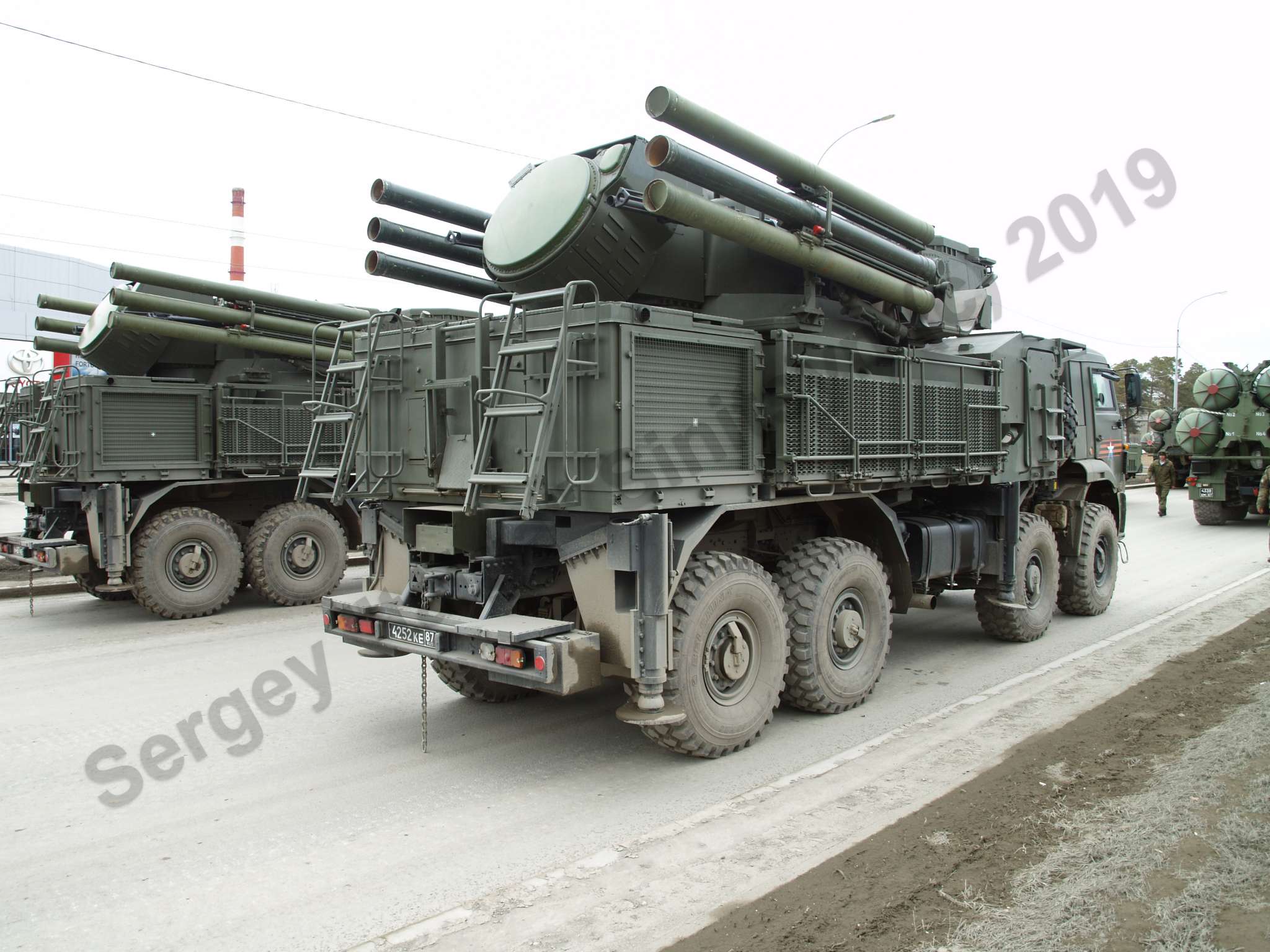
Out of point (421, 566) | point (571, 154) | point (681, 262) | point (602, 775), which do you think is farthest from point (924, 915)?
point (571, 154)

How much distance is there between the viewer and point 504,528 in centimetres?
560

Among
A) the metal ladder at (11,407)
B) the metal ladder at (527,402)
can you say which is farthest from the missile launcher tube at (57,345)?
the metal ladder at (527,402)

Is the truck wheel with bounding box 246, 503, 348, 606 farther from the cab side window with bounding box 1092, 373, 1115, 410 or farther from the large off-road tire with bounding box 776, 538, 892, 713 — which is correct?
the cab side window with bounding box 1092, 373, 1115, 410

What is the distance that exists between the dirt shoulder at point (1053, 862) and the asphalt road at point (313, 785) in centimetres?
106

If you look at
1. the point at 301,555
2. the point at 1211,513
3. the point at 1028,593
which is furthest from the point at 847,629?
the point at 1211,513

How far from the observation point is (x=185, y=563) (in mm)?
10320

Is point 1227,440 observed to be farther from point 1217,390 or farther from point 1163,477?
point 1163,477

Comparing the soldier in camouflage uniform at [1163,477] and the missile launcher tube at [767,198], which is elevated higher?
the missile launcher tube at [767,198]

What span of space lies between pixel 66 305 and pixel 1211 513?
2063 centimetres

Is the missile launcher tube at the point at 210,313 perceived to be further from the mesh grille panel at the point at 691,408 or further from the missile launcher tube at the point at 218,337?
the mesh grille panel at the point at 691,408

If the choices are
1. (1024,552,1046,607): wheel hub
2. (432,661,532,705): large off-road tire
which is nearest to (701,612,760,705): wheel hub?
(432,661,532,705): large off-road tire

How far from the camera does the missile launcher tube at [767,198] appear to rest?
17.8 ft

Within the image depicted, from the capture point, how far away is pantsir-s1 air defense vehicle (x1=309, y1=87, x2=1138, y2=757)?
514cm

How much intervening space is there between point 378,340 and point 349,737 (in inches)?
101
